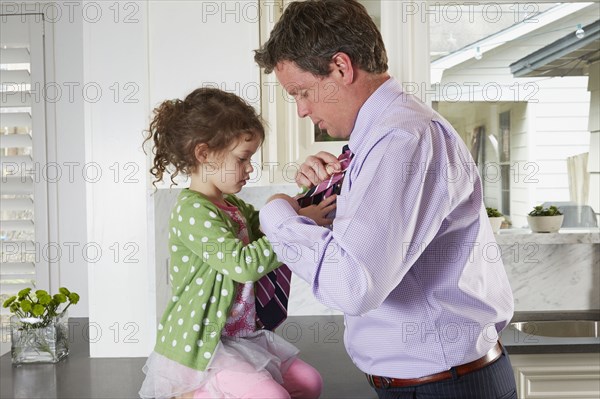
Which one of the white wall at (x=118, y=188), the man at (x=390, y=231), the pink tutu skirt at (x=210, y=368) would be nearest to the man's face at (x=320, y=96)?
the man at (x=390, y=231)

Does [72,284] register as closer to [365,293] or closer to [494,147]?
[494,147]

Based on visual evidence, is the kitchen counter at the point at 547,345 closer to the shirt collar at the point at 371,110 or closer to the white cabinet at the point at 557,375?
the white cabinet at the point at 557,375

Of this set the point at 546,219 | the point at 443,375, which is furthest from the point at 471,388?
the point at 546,219

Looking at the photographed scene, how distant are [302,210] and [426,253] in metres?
0.28

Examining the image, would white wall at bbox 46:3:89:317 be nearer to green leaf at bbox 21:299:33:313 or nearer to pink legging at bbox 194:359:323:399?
green leaf at bbox 21:299:33:313

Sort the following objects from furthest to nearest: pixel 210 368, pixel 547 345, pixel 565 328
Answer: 1. pixel 565 328
2. pixel 547 345
3. pixel 210 368

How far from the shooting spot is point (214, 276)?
1.77m

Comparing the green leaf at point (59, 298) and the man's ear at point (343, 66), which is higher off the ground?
the man's ear at point (343, 66)

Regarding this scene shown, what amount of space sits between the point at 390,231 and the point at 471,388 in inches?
15.7

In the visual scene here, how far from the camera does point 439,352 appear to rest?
1.45 meters

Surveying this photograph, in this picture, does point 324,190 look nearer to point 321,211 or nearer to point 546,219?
point 321,211

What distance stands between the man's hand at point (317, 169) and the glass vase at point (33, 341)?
3.82 ft

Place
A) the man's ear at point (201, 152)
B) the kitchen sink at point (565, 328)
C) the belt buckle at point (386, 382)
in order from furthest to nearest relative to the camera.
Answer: the kitchen sink at point (565, 328), the man's ear at point (201, 152), the belt buckle at point (386, 382)

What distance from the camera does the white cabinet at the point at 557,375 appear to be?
2.55 m
